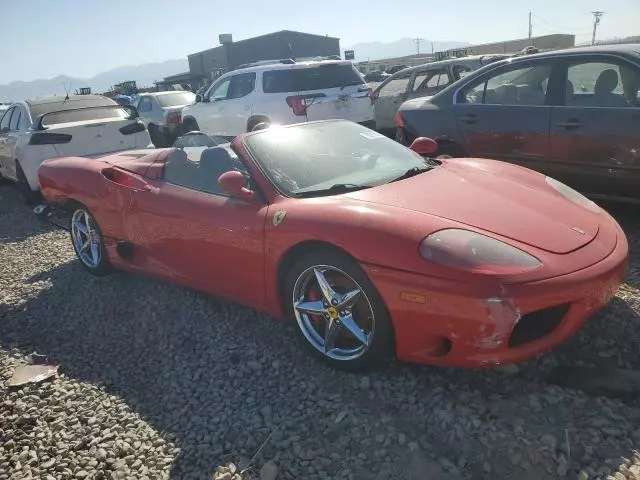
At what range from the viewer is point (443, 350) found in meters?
2.35

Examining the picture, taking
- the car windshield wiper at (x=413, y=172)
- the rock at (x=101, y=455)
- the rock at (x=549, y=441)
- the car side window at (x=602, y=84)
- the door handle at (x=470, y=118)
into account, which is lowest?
the rock at (x=101, y=455)

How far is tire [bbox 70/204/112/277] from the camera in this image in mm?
4273

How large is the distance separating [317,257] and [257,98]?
6359 mm

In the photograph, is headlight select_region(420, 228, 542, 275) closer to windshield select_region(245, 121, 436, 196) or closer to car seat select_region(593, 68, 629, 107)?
windshield select_region(245, 121, 436, 196)

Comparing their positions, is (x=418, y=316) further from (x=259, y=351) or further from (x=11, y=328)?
(x=11, y=328)

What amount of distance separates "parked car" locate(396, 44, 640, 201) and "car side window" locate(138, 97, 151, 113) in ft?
30.8

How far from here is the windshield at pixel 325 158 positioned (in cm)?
302

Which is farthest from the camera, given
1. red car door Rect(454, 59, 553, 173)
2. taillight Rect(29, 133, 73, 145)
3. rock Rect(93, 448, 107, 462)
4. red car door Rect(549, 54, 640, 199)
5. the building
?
the building

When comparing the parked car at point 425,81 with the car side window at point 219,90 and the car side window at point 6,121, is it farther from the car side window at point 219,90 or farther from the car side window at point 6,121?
the car side window at point 6,121

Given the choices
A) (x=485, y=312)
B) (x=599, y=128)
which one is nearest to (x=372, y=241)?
(x=485, y=312)

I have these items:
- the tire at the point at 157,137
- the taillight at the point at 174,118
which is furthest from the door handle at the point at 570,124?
the tire at the point at 157,137

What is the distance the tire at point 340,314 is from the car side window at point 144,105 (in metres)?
11.2

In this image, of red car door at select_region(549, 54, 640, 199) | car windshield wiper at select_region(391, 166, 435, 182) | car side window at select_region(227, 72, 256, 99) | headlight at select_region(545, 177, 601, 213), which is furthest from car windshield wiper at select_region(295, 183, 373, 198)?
car side window at select_region(227, 72, 256, 99)

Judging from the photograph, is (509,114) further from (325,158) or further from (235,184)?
(235,184)
